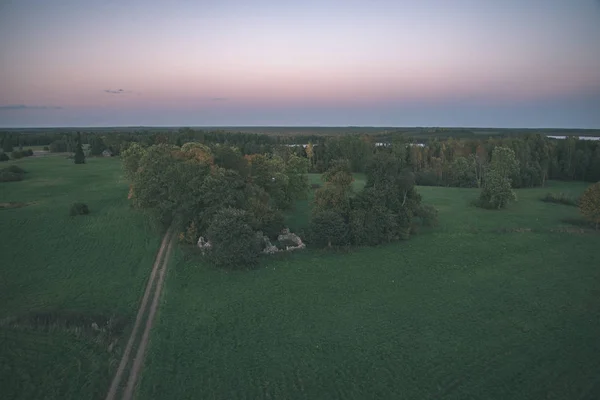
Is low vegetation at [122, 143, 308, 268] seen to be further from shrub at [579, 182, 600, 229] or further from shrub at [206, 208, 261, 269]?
shrub at [579, 182, 600, 229]

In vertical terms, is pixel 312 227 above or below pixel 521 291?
above

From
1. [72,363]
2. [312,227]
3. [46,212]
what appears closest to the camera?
[72,363]

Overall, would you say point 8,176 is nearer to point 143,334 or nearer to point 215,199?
point 215,199

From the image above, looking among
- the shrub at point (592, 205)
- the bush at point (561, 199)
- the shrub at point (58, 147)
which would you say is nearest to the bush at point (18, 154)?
the shrub at point (58, 147)

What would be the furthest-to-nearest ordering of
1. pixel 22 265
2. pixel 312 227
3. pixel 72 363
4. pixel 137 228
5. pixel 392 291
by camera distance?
pixel 137 228 < pixel 312 227 < pixel 22 265 < pixel 392 291 < pixel 72 363

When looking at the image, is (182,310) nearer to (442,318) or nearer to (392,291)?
(392,291)

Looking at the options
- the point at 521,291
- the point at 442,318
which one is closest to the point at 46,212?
the point at 442,318
